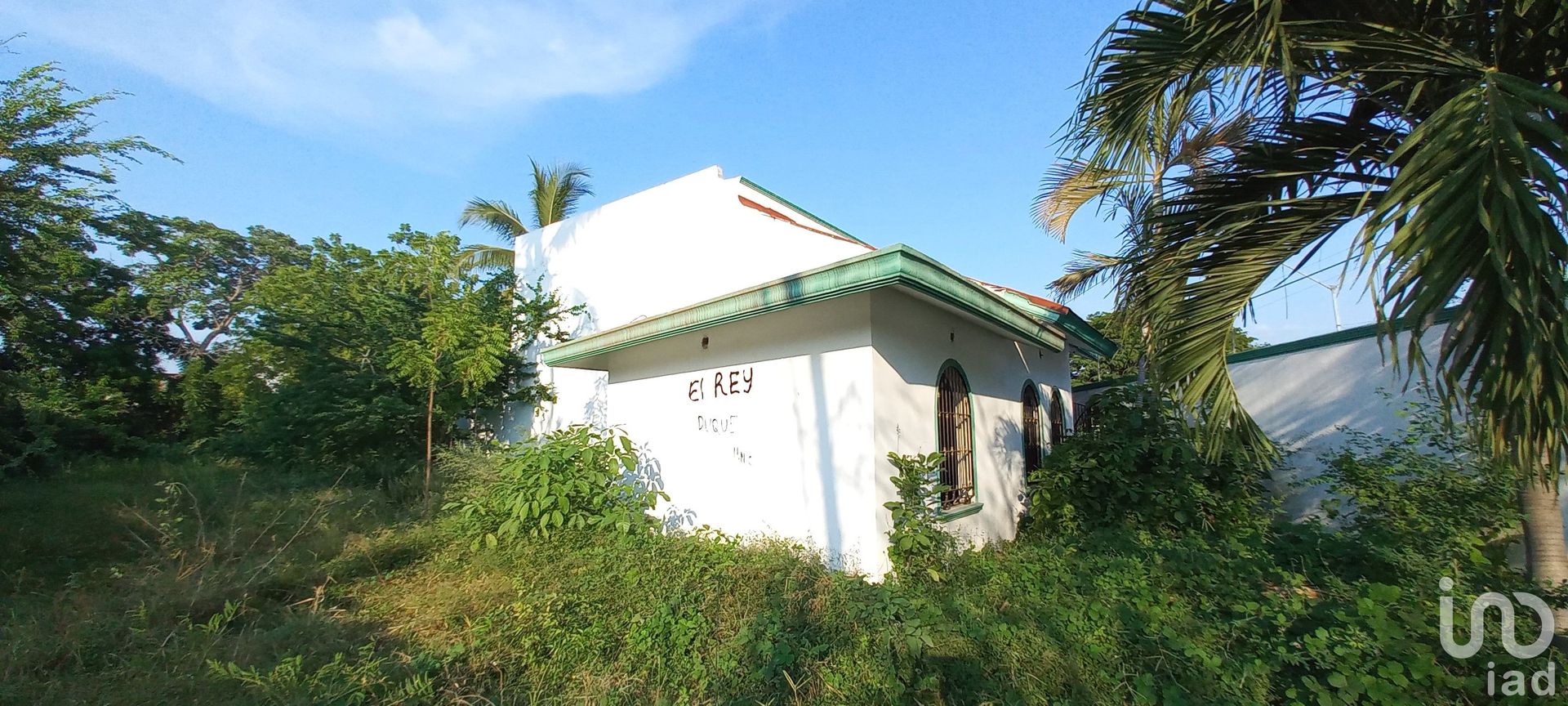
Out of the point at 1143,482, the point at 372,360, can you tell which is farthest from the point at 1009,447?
the point at 372,360

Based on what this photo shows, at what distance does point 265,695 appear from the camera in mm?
2957

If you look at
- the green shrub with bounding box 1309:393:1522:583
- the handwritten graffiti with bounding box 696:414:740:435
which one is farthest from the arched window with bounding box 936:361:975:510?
the green shrub with bounding box 1309:393:1522:583

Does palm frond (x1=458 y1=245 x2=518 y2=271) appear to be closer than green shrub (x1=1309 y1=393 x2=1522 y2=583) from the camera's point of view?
No

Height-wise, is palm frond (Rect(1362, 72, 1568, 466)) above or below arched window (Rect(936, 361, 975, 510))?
above

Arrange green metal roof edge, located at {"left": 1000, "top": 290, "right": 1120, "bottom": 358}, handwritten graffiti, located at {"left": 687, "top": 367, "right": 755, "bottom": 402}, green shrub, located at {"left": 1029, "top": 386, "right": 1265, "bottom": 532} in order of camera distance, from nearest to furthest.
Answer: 1. green shrub, located at {"left": 1029, "top": 386, "right": 1265, "bottom": 532}
2. handwritten graffiti, located at {"left": 687, "top": 367, "right": 755, "bottom": 402}
3. green metal roof edge, located at {"left": 1000, "top": 290, "right": 1120, "bottom": 358}

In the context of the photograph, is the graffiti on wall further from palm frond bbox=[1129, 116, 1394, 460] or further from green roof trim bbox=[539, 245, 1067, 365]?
palm frond bbox=[1129, 116, 1394, 460]

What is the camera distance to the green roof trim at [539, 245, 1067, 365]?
12.9 ft

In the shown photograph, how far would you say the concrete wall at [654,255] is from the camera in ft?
25.1

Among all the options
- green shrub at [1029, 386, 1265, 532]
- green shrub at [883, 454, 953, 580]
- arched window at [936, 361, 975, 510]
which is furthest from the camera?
arched window at [936, 361, 975, 510]

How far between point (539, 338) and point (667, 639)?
8014 millimetres

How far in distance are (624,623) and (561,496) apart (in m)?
1.99

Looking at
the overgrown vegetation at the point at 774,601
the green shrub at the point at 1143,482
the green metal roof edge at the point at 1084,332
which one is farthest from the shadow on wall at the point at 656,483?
the green metal roof edge at the point at 1084,332

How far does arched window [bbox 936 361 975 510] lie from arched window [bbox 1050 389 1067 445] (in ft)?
8.82

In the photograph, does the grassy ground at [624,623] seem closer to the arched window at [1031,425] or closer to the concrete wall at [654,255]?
the arched window at [1031,425]
